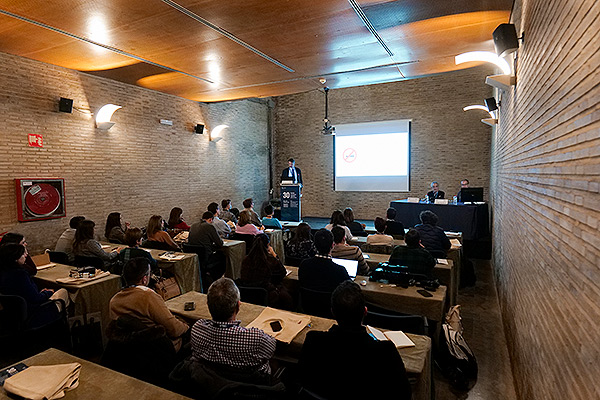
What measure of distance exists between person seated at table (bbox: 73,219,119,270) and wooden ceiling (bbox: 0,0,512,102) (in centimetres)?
268

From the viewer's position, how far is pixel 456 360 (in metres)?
2.93

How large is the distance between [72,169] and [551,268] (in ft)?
24.6

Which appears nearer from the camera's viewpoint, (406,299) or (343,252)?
(406,299)

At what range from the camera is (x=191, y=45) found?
16.5ft

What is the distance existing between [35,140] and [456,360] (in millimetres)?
7208

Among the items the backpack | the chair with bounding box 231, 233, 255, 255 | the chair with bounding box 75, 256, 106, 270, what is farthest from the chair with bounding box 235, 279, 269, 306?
the chair with bounding box 231, 233, 255, 255

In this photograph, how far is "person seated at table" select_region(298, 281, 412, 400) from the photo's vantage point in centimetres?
151

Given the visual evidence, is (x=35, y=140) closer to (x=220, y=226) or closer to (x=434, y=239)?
(x=220, y=226)

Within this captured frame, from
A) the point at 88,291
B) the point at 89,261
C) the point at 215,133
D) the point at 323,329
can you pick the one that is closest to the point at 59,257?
the point at 89,261

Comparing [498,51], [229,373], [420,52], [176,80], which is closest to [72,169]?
Answer: [176,80]

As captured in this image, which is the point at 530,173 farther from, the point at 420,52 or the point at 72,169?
the point at 72,169

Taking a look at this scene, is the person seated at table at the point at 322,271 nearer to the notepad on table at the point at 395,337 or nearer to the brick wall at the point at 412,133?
the notepad on table at the point at 395,337

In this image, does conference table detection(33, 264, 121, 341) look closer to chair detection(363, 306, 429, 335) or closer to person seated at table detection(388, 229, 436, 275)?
chair detection(363, 306, 429, 335)

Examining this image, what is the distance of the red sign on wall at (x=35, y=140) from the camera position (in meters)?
5.69
